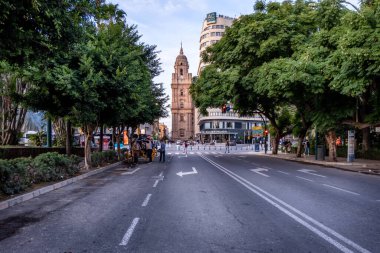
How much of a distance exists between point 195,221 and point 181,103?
149425 millimetres

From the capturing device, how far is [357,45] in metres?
17.6

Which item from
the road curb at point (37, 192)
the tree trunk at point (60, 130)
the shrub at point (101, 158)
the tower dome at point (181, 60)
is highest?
→ the tower dome at point (181, 60)

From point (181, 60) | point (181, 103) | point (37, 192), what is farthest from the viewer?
point (181, 103)

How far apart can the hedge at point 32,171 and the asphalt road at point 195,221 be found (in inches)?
38.7

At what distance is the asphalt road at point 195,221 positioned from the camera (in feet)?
18.2

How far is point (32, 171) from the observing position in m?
12.6

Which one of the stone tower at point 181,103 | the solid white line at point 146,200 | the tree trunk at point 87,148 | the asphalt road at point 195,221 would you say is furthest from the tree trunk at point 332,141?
the stone tower at point 181,103

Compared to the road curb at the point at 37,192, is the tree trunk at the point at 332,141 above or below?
above

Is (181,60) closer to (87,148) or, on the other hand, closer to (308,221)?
(87,148)

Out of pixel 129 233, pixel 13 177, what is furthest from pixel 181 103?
pixel 129 233

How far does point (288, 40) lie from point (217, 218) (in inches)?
811

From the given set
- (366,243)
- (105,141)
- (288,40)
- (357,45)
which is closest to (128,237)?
(366,243)

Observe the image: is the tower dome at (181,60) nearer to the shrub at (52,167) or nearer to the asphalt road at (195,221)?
the shrub at (52,167)

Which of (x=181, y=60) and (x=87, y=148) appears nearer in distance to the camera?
(x=87, y=148)
